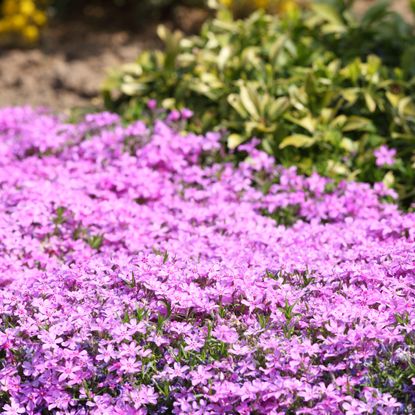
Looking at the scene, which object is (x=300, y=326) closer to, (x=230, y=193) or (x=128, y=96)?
(x=230, y=193)

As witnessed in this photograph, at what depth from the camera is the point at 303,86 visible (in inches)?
194

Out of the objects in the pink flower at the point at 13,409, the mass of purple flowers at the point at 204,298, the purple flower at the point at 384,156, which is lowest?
the pink flower at the point at 13,409

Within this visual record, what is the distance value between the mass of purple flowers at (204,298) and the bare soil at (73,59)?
2411 millimetres

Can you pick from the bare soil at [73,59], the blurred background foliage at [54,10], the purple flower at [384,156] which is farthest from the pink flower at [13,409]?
the blurred background foliage at [54,10]

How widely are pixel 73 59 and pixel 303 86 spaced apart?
11.9 ft

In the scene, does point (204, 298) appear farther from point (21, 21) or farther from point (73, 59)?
point (21, 21)

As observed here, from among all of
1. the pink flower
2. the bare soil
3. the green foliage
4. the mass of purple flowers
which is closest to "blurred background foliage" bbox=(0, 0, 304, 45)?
the bare soil

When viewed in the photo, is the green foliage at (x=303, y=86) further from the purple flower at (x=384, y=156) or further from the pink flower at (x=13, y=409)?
the pink flower at (x=13, y=409)

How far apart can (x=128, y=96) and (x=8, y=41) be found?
10.7ft

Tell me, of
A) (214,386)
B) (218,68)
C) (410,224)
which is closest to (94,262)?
(214,386)

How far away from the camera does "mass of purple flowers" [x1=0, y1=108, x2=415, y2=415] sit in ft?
8.39

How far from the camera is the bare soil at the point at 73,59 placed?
23.0 feet

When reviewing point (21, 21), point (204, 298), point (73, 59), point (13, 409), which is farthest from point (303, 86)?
point (21, 21)

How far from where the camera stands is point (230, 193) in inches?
170
